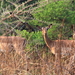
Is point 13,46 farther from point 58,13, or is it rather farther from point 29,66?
point 29,66

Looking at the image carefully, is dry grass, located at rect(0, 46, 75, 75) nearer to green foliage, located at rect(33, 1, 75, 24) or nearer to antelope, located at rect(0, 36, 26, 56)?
antelope, located at rect(0, 36, 26, 56)

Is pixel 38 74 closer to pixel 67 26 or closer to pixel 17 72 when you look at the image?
pixel 17 72

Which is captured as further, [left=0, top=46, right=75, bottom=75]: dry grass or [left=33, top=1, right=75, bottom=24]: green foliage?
[left=33, top=1, right=75, bottom=24]: green foliage

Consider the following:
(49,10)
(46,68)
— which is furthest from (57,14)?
(46,68)

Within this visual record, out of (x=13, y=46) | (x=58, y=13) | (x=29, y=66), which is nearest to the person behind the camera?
(x=29, y=66)

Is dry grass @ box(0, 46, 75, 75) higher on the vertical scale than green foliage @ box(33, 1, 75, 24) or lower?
lower

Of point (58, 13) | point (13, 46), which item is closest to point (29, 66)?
point (13, 46)

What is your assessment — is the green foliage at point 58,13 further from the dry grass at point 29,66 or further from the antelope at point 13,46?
the dry grass at point 29,66

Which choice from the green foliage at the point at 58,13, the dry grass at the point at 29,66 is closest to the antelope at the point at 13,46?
the dry grass at the point at 29,66

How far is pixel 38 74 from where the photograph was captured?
14.4 ft

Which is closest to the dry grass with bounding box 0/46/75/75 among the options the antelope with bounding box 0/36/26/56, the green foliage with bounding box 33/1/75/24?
the antelope with bounding box 0/36/26/56

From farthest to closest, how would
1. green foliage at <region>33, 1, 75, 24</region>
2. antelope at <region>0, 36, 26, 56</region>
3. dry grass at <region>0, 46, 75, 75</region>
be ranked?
green foliage at <region>33, 1, 75, 24</region>, antelope at <region>0, 36, 26, 56</region>, dry grass at <region>0, 46, 75, 75</region>

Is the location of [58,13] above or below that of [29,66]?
above

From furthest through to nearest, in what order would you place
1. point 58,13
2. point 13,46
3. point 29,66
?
1. point 58,13
2. point 13,46
3. point 29,66
